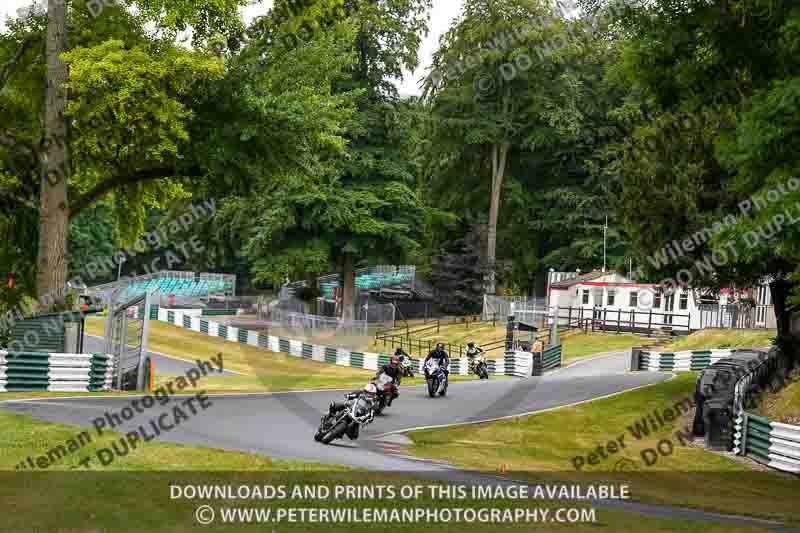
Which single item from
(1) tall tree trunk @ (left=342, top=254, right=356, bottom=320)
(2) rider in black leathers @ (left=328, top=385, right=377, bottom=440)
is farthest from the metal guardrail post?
(1) tall tree trunk @ (left=342, top=254, right=356, bottom=320)

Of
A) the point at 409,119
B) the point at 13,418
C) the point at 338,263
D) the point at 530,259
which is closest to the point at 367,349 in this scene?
the point at 338,263

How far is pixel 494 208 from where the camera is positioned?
64.4 m

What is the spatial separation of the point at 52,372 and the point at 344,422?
7526mm

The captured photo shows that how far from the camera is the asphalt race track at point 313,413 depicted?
48.8ft

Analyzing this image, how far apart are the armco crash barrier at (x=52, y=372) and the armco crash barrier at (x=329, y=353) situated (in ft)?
67.5

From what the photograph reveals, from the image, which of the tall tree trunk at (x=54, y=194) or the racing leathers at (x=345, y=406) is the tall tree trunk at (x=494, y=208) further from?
the racing leathers at (x=345, y=406)

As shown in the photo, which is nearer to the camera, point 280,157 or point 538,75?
point 280,157

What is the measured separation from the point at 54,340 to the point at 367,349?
1133 inches

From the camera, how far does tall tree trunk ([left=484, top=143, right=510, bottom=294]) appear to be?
63.7 m

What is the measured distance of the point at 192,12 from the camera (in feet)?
78.2

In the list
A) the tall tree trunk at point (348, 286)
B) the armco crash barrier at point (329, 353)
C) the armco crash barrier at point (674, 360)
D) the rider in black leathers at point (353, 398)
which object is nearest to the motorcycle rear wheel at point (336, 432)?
the rider in black leathers at point (353, 398)

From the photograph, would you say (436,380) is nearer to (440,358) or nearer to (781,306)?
(440,358)

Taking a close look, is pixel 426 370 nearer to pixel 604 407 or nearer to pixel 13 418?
pixel 604 407

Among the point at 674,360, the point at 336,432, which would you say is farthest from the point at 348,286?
the point at 336,432
